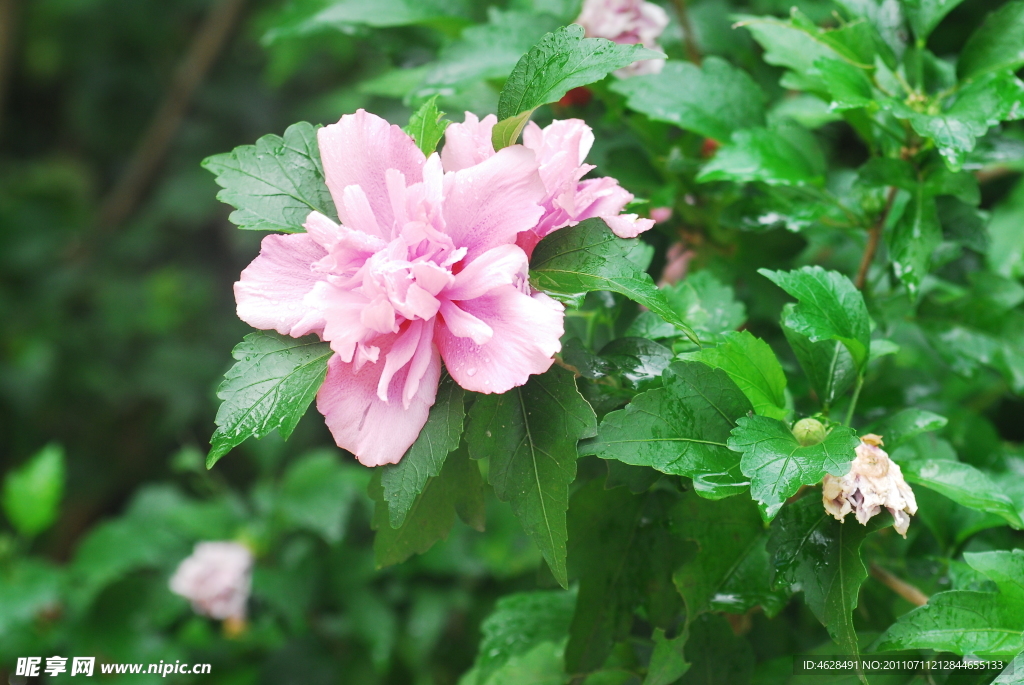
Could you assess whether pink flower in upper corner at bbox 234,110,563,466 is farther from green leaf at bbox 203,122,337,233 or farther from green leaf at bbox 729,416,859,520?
green leaf at bbox 729,416,859,520

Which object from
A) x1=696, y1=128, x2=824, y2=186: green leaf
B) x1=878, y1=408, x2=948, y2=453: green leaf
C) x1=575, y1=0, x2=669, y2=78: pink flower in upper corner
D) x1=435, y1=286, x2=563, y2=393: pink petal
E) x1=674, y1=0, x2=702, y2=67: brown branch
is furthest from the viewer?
x1=674, y1=0, x2=702, y2=67: brown branch

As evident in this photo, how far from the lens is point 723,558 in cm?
59

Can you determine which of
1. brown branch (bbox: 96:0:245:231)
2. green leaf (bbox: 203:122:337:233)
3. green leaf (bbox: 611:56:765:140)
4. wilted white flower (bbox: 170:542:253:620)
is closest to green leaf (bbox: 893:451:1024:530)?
green leaf (bbox: 611:56:765:140)

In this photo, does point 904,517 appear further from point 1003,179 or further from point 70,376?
point 70,376

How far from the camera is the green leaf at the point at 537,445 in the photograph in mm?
493

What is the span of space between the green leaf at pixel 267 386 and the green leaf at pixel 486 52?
330mm

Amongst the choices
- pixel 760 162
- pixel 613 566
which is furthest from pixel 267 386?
pixel 760 162

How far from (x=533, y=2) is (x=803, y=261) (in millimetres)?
420

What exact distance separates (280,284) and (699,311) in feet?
1.05

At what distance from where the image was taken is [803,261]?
934 mm

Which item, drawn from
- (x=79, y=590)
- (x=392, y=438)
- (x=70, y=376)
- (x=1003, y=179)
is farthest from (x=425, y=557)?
(x=70, y=376)

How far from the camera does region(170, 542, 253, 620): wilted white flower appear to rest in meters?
1.28

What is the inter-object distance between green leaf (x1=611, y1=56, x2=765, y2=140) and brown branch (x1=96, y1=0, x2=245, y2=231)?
1737 millimetres

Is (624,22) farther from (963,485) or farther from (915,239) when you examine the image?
(963,485)
